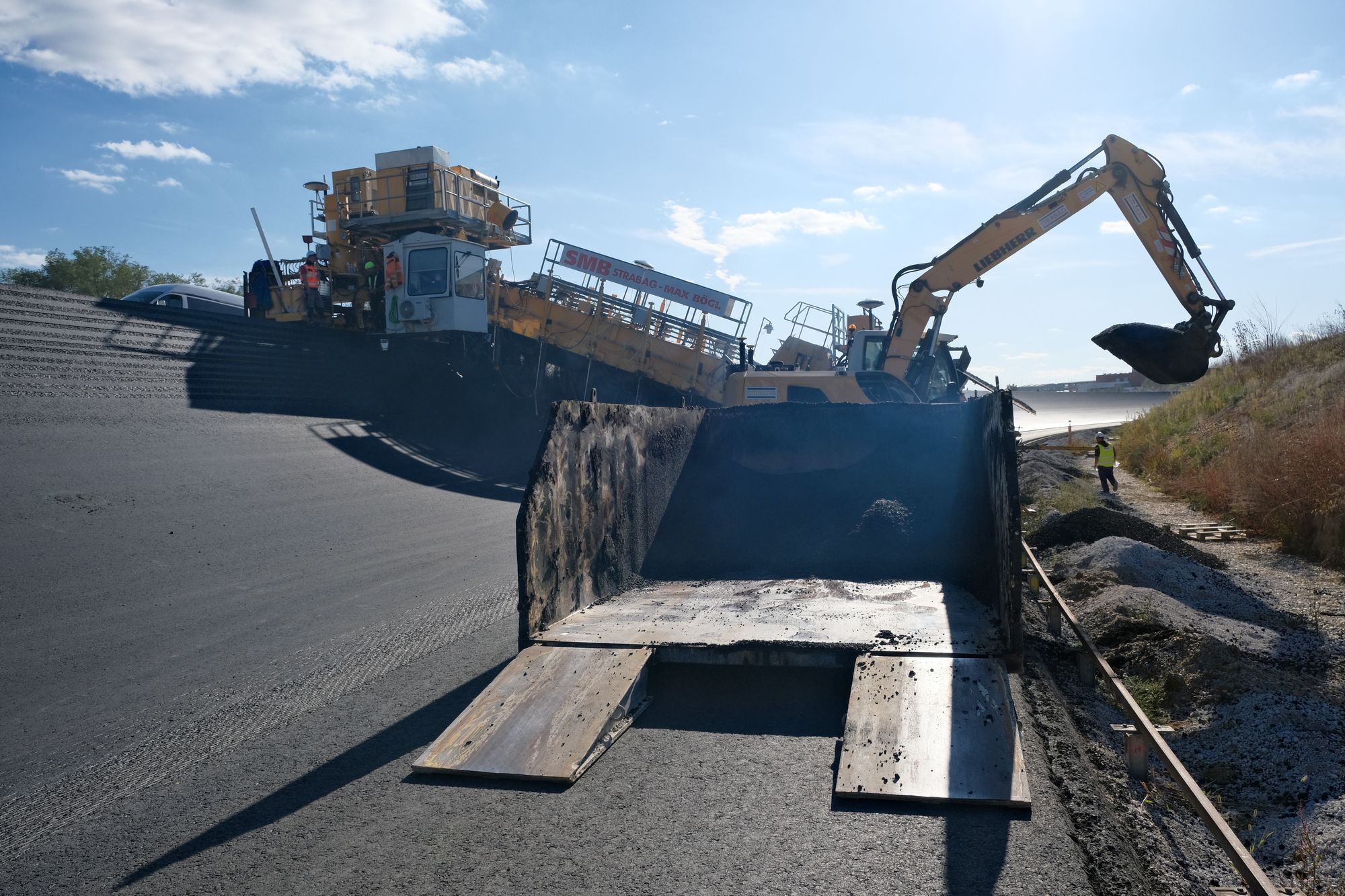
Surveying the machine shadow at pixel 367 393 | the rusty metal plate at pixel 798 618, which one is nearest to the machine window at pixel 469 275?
the machine shadow at pixel 367 393

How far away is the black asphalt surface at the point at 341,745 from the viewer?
3.60m

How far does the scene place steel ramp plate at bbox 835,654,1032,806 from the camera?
161 inches

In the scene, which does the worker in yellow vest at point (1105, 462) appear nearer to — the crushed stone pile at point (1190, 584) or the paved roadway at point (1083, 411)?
the crushed stone pile at point (1190, 584)

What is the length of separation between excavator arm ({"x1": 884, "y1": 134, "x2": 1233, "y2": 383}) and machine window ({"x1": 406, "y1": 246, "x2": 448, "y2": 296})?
10.5 m

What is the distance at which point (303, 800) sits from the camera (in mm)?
4250

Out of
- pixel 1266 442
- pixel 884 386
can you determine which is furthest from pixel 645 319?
pixel 1266 442

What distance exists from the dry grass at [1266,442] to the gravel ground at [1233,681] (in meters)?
0.93

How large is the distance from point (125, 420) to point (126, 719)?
9.88 meters

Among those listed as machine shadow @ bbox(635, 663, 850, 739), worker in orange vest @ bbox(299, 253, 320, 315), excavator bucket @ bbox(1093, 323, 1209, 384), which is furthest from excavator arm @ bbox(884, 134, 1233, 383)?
worker in orange vest @ bbox(299, 253, 320, 315)

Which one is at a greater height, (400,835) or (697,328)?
(697,328)

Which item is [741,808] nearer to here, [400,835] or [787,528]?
[400,835]

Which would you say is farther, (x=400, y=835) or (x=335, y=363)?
(x=335, y=363)

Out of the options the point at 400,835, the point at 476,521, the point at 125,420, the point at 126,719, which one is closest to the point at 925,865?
the point at 400,835

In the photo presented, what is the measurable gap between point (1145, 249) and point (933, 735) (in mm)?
11404
